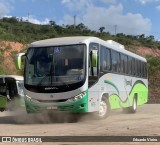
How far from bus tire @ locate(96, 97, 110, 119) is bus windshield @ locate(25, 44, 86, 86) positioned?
7.30 feet

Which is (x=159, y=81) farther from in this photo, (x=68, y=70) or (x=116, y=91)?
(x=68, y=70)

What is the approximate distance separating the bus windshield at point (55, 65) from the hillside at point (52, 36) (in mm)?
27209

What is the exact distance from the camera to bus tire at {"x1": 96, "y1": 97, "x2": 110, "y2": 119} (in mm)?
18391

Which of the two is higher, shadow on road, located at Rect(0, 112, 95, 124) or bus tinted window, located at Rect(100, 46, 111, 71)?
bus tinted window, located at Rect(100, 46, 111, 71)

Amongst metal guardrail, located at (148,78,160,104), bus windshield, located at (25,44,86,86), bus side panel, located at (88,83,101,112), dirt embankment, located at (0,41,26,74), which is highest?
dirt embankment, located at (0,41,26,74)

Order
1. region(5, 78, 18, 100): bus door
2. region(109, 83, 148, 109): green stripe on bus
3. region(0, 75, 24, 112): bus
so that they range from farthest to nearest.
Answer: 1. region(5, 78, 18, 100): bus door
2. region(0, 75, 24, 112): bus
3. region(109, 83, 148, 109): green stripe on bus

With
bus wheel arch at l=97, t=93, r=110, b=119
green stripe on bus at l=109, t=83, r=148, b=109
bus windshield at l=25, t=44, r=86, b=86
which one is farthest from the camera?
green stripe on bus at l=109, t=83, r=148, b=109

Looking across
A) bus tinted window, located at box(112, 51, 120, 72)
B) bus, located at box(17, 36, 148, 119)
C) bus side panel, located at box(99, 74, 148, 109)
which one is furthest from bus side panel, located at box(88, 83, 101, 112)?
bus tinted window, located at box(112, 51, 120, 72)

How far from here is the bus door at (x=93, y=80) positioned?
667 inches

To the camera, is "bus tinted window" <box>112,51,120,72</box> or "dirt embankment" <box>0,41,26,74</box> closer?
"bus tinted window" <box>112,51,120,72</box>

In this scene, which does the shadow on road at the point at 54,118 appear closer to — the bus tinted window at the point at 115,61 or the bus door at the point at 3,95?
the bus tinted window at the point at 115,61

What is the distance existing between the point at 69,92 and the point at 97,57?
187cm

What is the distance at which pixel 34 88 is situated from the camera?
17.0 metres

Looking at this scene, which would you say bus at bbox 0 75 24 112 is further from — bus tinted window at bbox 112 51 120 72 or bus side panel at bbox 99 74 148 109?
bus tinted window at bbox 112 51 120 72
